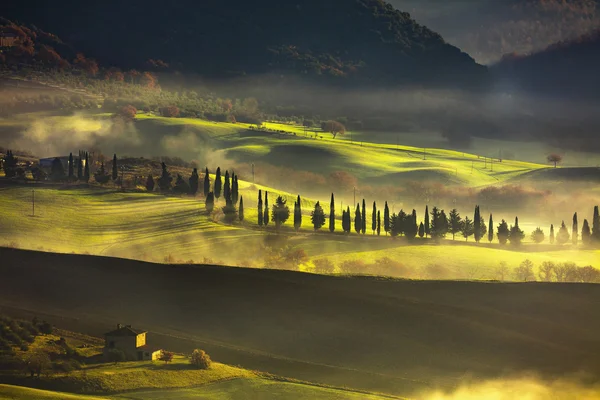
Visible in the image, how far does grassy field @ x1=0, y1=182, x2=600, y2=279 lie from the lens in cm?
14650

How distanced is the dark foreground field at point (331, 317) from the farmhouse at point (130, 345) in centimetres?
402

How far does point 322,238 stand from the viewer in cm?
15525

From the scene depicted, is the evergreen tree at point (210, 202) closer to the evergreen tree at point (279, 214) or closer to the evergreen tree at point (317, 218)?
the evergreen tree at point (279, 214)

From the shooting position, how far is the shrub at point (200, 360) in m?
87.5

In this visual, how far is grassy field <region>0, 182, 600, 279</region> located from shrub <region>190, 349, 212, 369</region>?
171 feet

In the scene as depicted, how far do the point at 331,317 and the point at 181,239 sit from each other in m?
54.4

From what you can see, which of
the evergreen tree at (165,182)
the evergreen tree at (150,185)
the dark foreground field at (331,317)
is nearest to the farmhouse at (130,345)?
the dark foreground field at (331,317)

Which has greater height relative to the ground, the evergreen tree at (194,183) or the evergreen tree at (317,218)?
→ the evergreen tree at (194,183)

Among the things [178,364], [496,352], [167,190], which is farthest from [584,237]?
[178,364]

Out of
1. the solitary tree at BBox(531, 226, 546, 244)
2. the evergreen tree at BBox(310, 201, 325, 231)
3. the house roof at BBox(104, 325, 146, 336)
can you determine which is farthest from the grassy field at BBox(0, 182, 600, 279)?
the house roof at BBox(104, 325, 146, 336)

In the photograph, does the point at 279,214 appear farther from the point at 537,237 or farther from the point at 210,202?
the point at 537,237

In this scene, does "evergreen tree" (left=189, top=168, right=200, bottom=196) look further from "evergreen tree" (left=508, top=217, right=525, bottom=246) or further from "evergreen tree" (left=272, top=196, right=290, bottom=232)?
"evergreen tree" (left=508, top=217, right=525, bottom=246)

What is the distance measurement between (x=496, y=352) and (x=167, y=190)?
8961 centimetres

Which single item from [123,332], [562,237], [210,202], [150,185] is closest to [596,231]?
[562,237]
